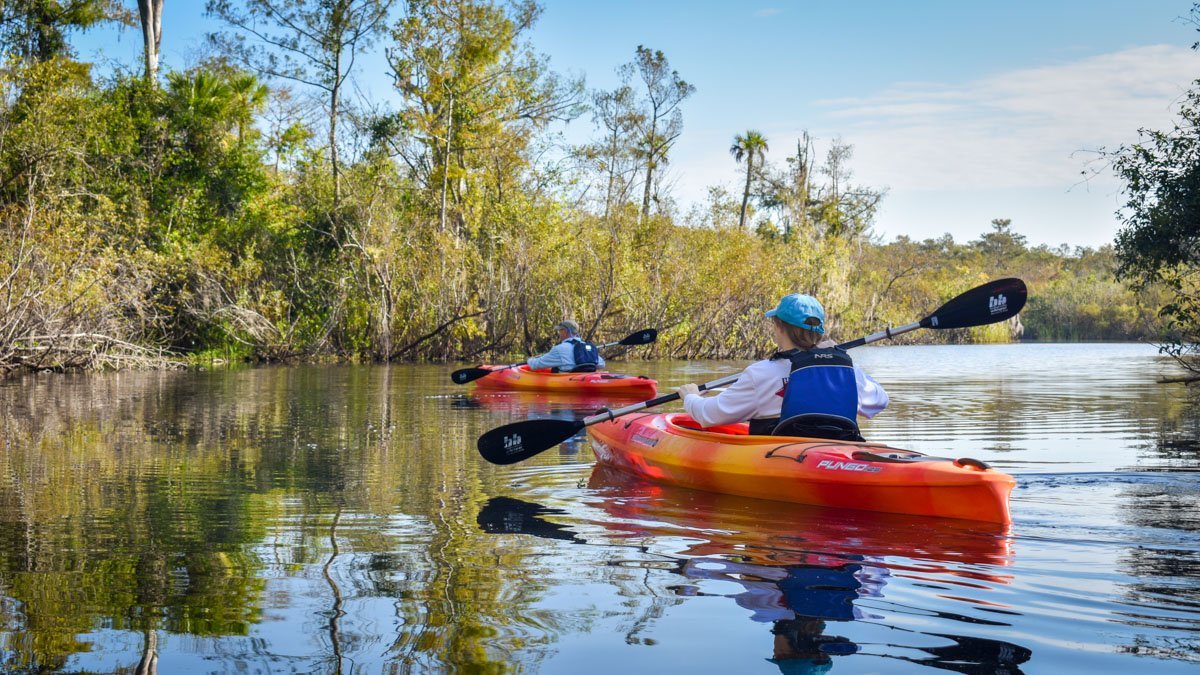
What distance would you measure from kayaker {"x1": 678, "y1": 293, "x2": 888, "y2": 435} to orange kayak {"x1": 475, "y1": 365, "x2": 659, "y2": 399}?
6868 millimetres

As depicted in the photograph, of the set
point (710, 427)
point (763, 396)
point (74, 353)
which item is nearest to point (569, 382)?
point (710, 427)

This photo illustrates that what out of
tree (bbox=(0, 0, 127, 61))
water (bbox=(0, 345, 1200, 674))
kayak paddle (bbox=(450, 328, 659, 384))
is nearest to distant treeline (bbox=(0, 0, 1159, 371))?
tree (bbox=(0, 0, 127, 61))

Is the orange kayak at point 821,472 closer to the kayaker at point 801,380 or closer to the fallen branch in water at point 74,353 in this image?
the kayaker at point 801,380

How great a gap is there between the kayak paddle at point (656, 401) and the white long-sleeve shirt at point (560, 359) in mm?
6572

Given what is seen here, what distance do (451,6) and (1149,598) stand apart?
2399cm

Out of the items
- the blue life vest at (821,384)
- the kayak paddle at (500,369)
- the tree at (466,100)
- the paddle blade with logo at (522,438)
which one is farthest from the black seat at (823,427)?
the tree at (466,100)

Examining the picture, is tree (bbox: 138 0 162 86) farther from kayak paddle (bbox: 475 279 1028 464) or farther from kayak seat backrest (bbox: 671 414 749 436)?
kayak seat backrest (bbox: 671 414 749 436)

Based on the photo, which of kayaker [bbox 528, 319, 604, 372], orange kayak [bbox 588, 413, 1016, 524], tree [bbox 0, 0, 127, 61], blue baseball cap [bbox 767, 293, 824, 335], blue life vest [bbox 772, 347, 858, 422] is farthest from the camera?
tree [bbox 0, 0, 127, 61]

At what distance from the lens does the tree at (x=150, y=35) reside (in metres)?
24.5

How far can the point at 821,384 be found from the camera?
5848 millimetres

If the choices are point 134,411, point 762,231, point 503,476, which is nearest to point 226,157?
point 134,411

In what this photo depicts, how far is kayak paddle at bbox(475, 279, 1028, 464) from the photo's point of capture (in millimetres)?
7016

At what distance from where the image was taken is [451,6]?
25.7 meters

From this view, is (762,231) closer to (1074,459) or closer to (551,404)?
(551,404)
